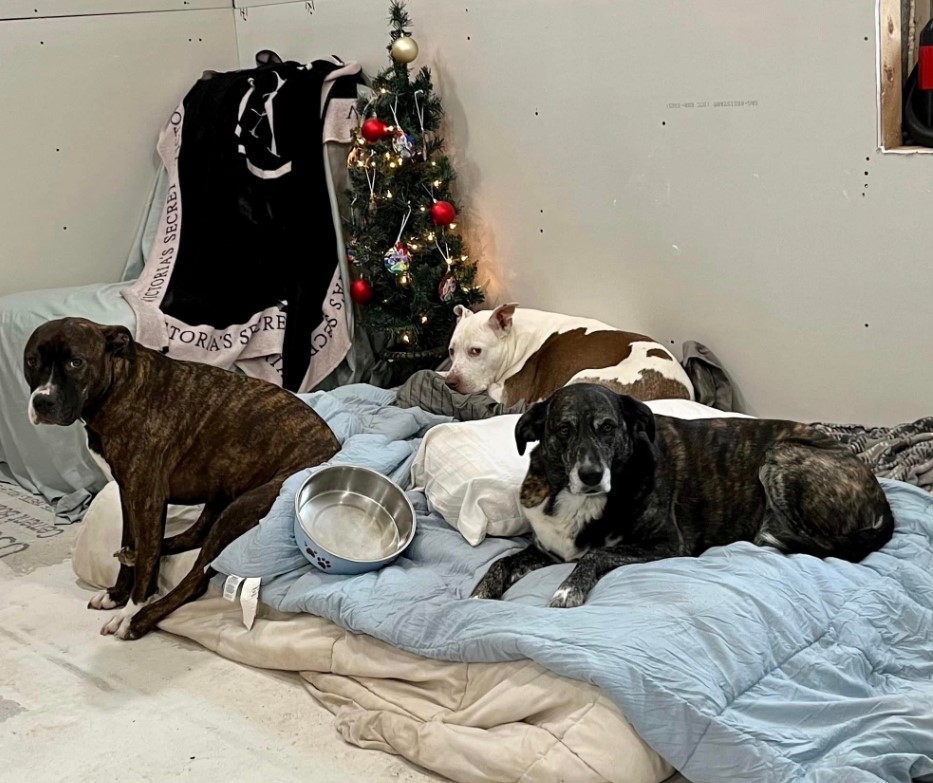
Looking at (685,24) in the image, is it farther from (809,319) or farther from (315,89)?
(315,89)

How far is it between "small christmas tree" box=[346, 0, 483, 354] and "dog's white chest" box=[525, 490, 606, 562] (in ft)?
6.26

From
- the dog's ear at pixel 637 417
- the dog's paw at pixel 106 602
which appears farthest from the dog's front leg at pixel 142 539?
the dog's ear at pixel 637 417

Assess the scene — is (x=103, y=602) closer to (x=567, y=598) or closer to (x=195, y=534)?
(x=195, y=534)

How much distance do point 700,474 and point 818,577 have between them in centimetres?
44

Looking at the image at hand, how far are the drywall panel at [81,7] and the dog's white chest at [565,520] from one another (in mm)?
3537

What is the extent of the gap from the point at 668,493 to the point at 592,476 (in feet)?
1.14

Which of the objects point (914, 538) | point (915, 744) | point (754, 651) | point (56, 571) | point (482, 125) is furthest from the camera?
point (482, 125)

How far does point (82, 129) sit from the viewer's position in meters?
5.24

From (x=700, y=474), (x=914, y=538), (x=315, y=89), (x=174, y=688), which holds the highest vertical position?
(x=315, y=89)

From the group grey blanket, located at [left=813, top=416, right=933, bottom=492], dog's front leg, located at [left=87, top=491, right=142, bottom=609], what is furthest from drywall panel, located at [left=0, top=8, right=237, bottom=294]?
grey blanket, located at [left=813, top=416, right=933, bottom=492]

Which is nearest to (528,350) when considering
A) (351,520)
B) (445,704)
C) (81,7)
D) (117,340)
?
(351,520)

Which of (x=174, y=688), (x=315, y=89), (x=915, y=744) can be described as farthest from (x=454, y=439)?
(x=315, y=89)

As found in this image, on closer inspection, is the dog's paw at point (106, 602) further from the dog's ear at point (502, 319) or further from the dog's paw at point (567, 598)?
the dog's ear at point (502, 319)

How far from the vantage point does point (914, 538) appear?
306cm
